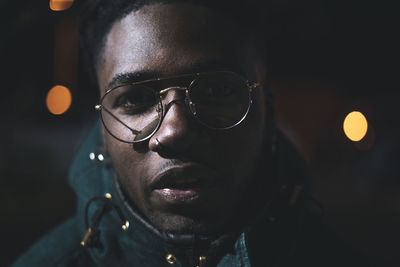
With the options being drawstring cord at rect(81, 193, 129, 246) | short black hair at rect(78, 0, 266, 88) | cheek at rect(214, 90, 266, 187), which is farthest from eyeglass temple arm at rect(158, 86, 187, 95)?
drawstring cord at rect(81, 193, 129, 246)

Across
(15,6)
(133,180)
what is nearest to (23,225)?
(15,6)

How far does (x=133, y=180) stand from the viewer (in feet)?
4.99

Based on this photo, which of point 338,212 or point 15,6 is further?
point 338,212

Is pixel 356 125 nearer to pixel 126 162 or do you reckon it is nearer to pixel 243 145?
pixel 243 145

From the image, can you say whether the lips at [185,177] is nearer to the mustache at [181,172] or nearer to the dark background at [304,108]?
the mustache at [181,172]

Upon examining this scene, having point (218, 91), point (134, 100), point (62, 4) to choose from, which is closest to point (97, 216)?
point (134, 100)

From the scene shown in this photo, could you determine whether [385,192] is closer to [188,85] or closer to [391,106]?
[391,106]

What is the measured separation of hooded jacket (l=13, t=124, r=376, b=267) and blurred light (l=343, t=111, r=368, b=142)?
15.4ft

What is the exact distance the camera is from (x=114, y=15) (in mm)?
1581

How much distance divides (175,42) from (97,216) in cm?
94

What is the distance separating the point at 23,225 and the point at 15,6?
258 centimetres

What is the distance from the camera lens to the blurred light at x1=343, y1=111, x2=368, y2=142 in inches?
243

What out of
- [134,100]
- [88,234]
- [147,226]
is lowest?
[88,234]

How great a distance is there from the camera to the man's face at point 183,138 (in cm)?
140
